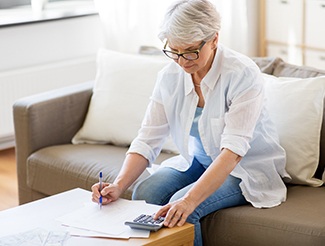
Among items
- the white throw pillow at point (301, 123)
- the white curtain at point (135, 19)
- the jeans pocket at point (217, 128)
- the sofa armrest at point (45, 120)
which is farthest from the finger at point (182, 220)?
the white curtain at point (135, 19)

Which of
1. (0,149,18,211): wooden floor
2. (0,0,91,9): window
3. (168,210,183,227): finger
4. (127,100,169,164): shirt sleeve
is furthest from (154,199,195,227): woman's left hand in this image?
(0,0,91,9): window

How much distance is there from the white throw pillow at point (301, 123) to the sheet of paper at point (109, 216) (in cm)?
64

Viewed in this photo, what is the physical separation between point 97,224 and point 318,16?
2681mm

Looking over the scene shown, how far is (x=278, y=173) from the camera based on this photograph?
8.23ft

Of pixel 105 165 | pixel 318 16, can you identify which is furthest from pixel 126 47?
pixel 105 165

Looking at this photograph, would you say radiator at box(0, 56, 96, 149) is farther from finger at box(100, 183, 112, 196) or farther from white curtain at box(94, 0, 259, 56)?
finger at box(100, 183, 112, 196)

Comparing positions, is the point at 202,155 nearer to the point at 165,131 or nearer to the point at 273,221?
the point at 165,131

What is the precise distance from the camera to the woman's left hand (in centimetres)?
206

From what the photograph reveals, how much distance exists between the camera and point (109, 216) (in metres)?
2.13

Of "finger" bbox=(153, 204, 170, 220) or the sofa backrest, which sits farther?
the sofa backrest

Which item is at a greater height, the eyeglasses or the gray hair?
the gray hair

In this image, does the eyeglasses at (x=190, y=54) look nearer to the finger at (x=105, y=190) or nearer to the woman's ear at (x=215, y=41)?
the woman's ear at (x=215, y=41)

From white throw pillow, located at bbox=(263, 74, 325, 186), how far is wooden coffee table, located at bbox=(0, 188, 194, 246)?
64 cm

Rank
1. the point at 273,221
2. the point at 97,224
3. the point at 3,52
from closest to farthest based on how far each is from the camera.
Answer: the point at 97,224, the point at 273,221, the point at 3,52
